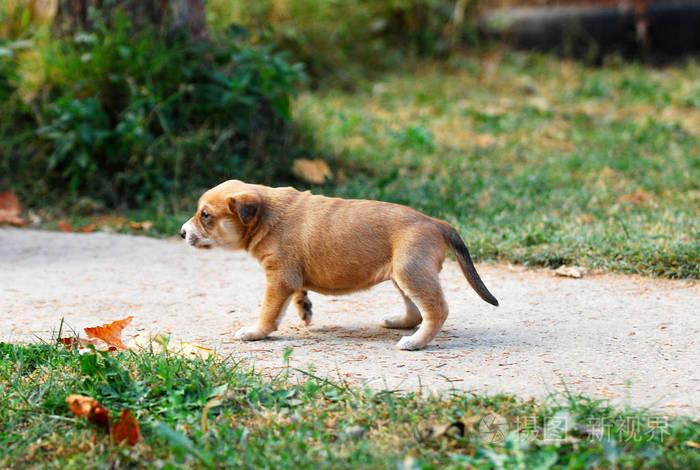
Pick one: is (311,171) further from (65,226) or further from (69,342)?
(69,342)

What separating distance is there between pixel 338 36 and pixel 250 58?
4.15 metres

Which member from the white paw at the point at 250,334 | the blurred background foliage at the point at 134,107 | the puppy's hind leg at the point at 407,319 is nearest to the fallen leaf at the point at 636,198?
the blurred background foliage at the point at 134,107

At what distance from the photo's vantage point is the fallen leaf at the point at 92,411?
3.51m

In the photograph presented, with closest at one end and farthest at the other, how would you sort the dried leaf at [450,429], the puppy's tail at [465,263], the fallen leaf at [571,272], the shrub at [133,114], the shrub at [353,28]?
the dried leaf at [450,429]
the puppy's tail at [465,263]
the fallen leaf at [571,272]
the shrub at [133,114]
the shrub at [353,28]

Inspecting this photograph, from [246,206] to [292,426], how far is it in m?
1.40

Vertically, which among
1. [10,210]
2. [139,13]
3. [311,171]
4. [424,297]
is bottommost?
[10,210]

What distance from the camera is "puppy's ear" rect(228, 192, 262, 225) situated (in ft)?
15.1

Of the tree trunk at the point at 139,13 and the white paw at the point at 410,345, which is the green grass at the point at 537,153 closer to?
the tree trunk at the point at 139,13

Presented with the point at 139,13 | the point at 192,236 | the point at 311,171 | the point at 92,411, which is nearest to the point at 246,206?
the point at 192,236

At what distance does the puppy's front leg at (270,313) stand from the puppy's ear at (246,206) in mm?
309

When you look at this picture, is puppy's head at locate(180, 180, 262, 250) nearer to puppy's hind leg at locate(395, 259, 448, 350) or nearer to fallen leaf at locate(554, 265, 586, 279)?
puppy's hind leg at locate(395, 259, 448, 350)

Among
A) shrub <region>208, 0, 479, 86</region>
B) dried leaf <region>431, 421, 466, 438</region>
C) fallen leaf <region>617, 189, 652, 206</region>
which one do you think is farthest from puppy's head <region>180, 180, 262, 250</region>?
shrub <region>208, 0, 479, 86</region>

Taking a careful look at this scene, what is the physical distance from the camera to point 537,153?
356 inches

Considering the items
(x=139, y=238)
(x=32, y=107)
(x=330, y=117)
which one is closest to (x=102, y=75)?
(x=32, y=107)
